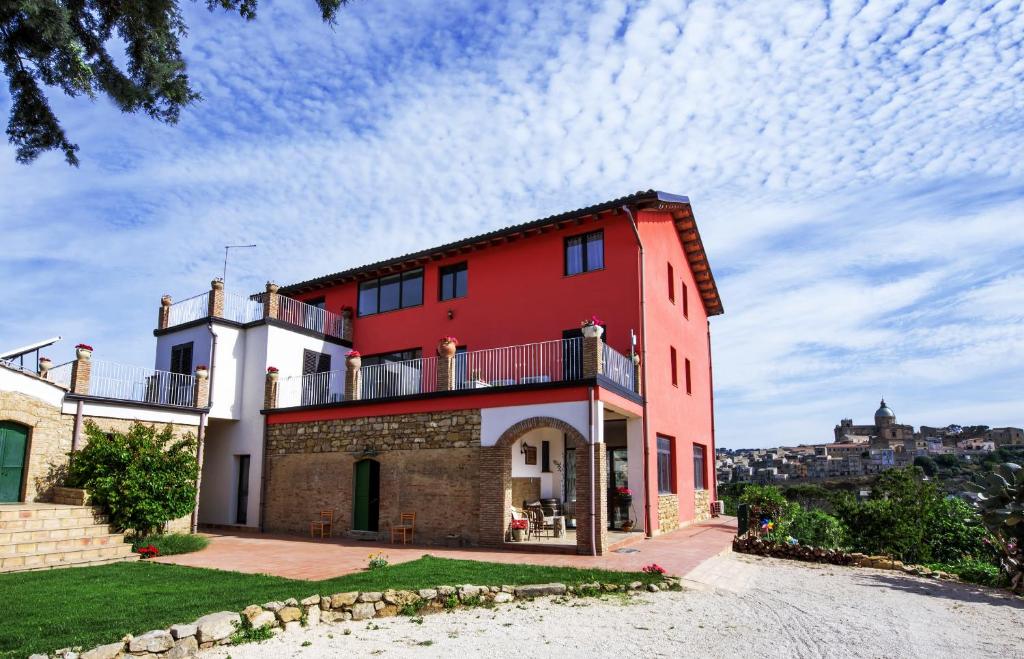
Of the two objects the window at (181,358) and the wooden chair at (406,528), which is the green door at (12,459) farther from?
the wooden chair at (406,528)

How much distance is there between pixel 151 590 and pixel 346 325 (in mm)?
13426

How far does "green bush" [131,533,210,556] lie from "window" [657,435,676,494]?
414 inches

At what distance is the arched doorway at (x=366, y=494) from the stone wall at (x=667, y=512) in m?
6.71

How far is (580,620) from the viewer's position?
7824mm

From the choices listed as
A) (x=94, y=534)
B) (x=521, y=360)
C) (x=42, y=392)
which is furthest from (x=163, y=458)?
(x=521, y=360)

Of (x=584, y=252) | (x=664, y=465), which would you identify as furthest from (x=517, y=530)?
(x=584, y=252)

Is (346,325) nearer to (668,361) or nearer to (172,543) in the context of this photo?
(172,543)

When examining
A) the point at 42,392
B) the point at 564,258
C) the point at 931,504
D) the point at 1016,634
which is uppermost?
the point at 564,258

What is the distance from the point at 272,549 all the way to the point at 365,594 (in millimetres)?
6791

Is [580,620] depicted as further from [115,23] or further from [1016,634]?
[115,23]

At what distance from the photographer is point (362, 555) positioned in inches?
501

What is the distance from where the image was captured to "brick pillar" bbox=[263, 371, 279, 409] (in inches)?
719

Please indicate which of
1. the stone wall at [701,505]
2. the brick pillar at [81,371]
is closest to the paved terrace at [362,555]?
the stone wall at [701,505]

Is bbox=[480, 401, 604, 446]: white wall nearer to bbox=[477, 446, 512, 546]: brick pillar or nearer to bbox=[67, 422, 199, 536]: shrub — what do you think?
bbox=[477, 446, 512, 546]: brick pillar
